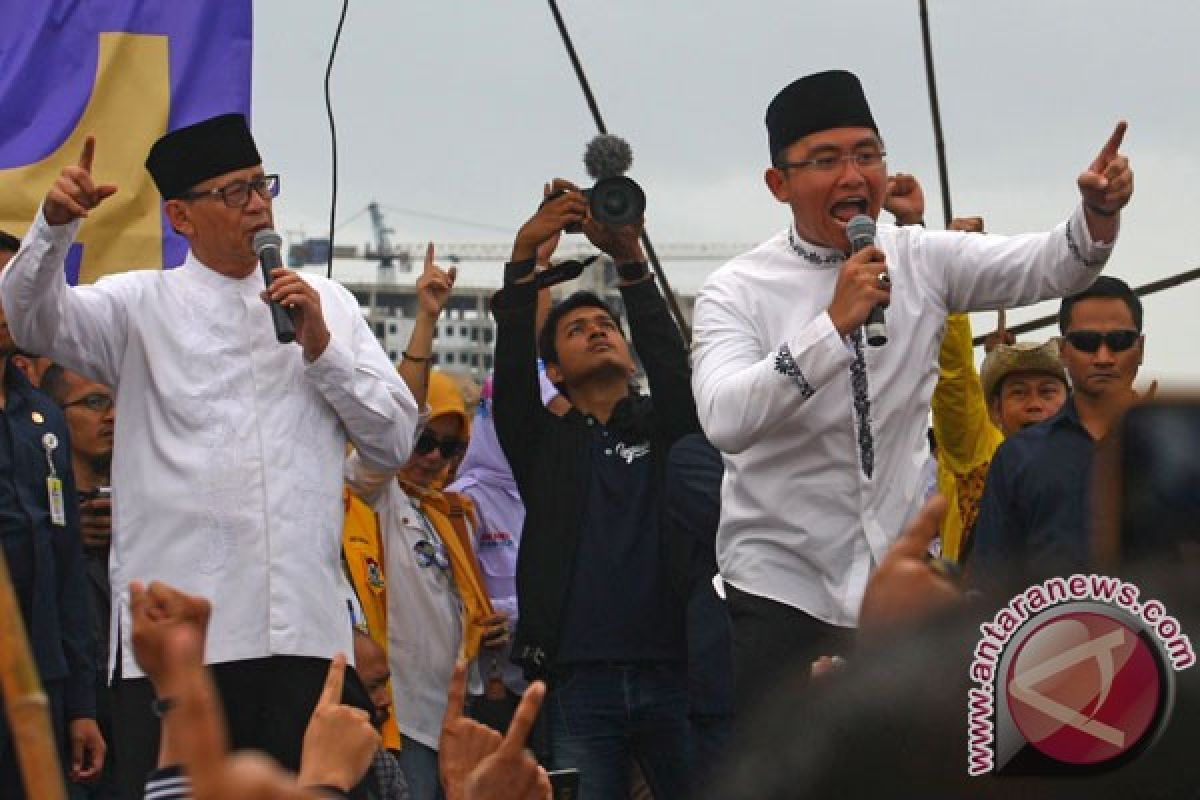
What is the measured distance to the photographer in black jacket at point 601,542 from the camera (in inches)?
261

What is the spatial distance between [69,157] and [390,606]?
1.78 meters

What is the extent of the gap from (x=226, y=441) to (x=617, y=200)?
1.72 metres

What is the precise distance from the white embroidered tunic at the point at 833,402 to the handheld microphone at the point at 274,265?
92 centimetres

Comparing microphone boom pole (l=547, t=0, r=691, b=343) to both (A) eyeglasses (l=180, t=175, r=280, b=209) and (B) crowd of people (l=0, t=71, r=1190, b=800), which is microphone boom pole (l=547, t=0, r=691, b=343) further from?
(A) eyeglasses (l=180, t=175, r=280, b=209)

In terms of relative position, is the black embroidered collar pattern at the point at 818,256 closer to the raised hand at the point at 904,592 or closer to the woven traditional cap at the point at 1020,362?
the woven traditional cap at the point at 1020,362

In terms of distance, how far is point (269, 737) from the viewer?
17.4ft

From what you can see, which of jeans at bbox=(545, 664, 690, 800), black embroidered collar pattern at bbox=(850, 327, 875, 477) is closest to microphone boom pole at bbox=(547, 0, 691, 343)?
jeans at bbox=(545, 664, 690, 800)

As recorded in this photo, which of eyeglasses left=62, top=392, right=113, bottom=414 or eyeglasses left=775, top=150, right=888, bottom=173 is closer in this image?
eyeglasses left=775, top=150, right=888, bottom=173

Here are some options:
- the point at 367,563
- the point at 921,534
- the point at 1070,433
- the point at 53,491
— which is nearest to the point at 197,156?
the point at 53,491

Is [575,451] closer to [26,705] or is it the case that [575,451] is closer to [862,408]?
[862,408]

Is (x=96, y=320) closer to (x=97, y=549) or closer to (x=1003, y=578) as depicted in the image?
(x=97, y=549)

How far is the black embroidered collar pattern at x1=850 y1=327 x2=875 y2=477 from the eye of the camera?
5.00 metres

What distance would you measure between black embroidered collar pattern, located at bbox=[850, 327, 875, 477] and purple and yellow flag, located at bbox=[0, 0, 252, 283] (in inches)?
123

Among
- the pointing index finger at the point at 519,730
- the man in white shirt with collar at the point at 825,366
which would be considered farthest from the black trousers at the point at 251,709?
the pointing index finger at the point at 519,730
